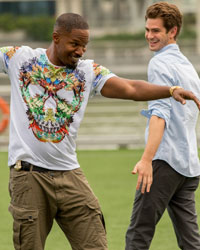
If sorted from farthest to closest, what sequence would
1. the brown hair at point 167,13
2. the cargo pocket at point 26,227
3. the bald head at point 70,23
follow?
the brown hair at point 167,13 → the cargo pocket at point 26,227 → the bald head at point 70,23

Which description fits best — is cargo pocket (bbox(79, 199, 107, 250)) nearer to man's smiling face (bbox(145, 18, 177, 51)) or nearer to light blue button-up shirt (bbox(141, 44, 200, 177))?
light blue button-up shirt (bbox(141, 44, 200, 177))

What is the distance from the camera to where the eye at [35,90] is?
447cm

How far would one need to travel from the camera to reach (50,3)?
6153 cm

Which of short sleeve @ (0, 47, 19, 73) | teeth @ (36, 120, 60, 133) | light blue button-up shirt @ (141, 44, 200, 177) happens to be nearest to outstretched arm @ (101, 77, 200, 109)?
teeth @ (36, 120, 60, 133)

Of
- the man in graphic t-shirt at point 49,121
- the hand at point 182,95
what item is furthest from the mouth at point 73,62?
the hand at point 182,95

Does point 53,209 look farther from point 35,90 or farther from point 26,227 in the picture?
point 35,90

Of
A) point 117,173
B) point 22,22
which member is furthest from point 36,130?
point 22,22

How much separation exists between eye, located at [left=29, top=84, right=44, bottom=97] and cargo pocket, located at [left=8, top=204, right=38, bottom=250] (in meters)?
0.64

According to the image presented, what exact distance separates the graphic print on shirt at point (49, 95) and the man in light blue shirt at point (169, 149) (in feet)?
2.02

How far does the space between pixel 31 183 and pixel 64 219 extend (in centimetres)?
31

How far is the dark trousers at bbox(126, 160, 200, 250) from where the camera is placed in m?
5.06

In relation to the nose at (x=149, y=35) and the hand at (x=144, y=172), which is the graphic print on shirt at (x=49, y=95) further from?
the nose at (x=149, y=35)

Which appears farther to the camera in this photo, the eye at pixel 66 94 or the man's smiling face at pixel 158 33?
the man's smiling face at pixel 158 33

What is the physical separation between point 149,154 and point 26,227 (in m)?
0.85
